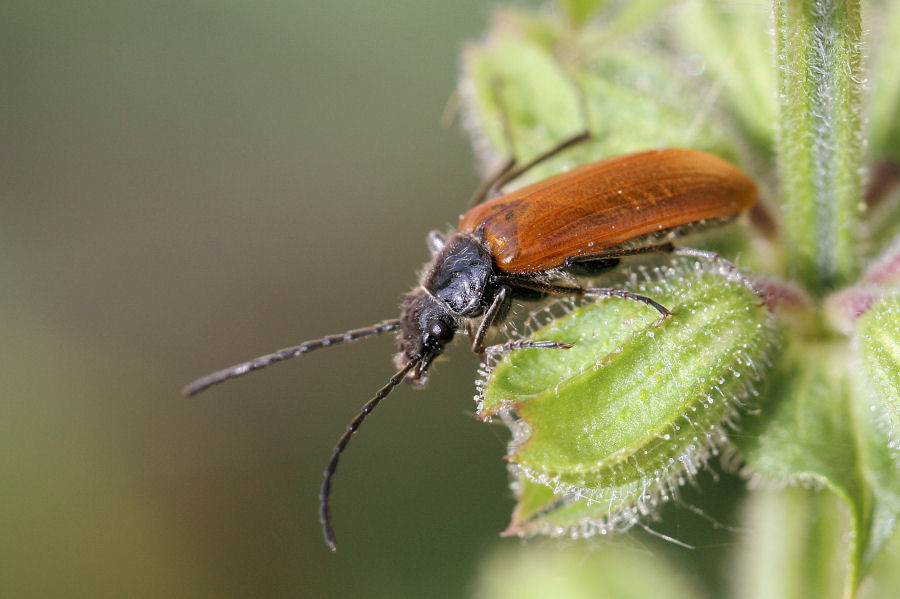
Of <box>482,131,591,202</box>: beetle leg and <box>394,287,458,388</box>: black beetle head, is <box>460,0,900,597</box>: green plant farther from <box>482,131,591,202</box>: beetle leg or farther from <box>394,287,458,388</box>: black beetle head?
<box>394,287,458,388</box>: black beetle head

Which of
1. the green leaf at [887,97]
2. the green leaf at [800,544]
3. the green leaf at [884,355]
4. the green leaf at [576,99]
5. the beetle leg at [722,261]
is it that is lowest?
the green leaf at [800,544]

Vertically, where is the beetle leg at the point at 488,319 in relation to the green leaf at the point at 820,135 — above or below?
below

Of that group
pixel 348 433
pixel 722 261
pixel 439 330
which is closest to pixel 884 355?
pixel 722 261

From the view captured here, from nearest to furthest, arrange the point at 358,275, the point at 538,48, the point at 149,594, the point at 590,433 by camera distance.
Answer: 1. the point at 590,433
2. the point at 538,48
3. the point at 149,594
4. the point at 358,275

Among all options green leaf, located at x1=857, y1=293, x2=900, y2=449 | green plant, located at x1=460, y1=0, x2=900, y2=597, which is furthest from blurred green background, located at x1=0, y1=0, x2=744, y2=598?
green leaf, located at x1=857, y1=293, x2=900, y2=449

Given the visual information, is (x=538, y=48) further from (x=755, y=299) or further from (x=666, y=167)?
(x=755, y=299)

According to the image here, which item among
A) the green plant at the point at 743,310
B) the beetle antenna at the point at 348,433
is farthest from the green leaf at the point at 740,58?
the beetle antenna at the point at 348,433

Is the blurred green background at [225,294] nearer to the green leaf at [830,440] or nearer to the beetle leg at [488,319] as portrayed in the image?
the beetle leg at [488,319]

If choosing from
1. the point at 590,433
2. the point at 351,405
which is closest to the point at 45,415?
the point at 351,405
